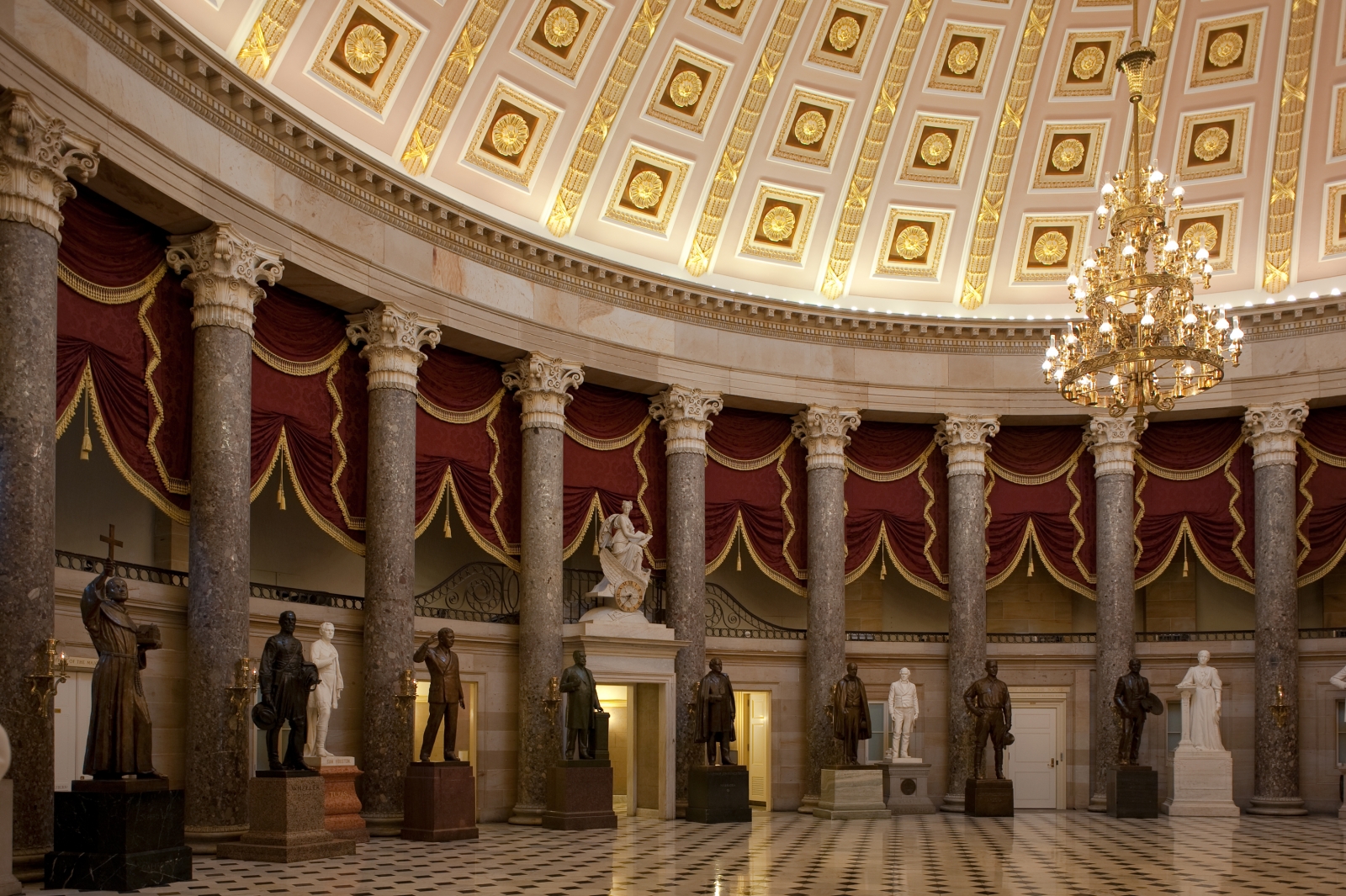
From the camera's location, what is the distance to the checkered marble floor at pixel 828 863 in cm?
1270

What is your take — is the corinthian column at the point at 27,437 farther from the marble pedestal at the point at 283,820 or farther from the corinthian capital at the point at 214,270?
the corinthian capital at the point at 214,270

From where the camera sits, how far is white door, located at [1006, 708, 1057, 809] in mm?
25234

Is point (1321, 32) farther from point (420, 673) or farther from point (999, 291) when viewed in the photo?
point (420, 673)

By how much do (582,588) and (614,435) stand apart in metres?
2.61

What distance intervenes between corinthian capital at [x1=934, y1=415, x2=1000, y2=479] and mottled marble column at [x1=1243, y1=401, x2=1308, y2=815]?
4.46m

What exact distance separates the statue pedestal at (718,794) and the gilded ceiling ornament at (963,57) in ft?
41.0

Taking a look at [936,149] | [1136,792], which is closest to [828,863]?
[1136,792]

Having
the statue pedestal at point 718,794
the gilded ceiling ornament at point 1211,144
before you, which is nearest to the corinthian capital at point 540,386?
the statue pedestal at point 718,794

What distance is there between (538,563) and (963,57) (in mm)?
11520

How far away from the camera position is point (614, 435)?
23.2 metres

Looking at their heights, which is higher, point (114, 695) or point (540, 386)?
point (540, 386)

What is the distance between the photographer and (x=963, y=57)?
2436 cm

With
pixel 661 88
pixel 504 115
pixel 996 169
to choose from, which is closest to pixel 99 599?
pixel 504 115

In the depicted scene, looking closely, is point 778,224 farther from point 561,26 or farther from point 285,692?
point 285,692
